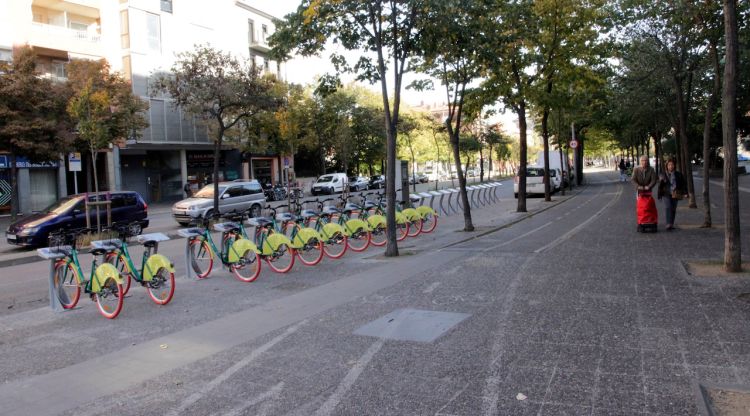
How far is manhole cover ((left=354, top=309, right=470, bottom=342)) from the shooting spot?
5.49m

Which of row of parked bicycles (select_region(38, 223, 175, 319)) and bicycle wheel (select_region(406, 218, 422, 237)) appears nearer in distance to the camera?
row of parked bicycles (select_region(38, 223, 175, 319))

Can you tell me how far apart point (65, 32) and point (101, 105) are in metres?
16.1

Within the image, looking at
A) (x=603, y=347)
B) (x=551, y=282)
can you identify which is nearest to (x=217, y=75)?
(x=551, y=282)

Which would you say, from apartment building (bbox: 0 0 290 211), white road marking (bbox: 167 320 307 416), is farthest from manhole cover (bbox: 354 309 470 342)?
apartment building (bbox: 0 0 290 211)

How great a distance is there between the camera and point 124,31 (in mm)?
33312

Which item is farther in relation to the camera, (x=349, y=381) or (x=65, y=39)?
(x=65, y=39)

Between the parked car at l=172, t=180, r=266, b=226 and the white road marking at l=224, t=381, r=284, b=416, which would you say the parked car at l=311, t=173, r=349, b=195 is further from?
the white road marking at l=224, t=381, r=284, b=416

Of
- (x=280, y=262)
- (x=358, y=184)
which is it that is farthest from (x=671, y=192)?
(x=358, y=184)

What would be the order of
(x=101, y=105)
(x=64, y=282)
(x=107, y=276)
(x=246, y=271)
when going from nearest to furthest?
(x=107, y=276) → (x=64, y=282) → (x=246, y=271) → (x=101, y=105)

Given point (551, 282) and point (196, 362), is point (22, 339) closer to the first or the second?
point (196, 362)

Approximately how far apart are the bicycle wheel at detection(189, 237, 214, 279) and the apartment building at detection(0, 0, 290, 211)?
692 inches

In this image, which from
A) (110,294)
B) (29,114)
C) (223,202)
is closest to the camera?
(110,294)

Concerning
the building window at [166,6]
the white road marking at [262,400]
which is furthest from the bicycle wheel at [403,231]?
the building window at [166,6]

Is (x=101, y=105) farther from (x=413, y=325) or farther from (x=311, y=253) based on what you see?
(x=413, y=325)
